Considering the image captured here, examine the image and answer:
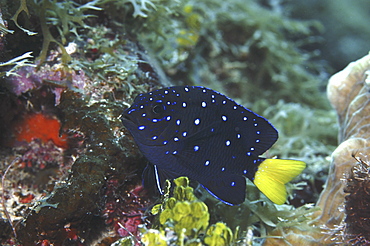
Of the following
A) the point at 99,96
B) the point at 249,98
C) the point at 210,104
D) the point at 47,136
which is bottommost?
the point at 249,98

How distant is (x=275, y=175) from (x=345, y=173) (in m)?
0.75

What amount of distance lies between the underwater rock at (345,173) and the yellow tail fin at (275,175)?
1.79 ft

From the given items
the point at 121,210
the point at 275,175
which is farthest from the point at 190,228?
the point at 121,210

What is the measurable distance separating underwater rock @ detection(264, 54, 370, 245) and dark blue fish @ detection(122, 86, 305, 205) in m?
0.72

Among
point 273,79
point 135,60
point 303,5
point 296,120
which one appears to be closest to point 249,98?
point 273,79

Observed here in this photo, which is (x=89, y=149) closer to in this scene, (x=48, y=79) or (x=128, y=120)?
(x=128, y=120)

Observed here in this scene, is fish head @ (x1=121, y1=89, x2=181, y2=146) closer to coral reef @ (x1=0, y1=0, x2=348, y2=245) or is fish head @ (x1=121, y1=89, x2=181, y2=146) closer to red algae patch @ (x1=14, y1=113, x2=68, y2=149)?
coral reef @ (x1=0, y1=0, x2=348, y2=245)

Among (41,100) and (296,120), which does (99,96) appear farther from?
(296,120)

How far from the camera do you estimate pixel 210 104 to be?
2.27 meters

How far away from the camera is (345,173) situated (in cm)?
261

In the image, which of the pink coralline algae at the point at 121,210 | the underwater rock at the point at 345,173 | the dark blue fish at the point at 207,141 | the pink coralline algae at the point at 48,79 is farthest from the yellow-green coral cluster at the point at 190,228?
the pink coralline algae at the point at 48,79

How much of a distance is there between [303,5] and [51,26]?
9.39 m

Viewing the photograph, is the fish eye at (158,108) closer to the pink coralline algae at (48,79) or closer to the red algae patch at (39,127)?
the pink coralline algae at (48,79)

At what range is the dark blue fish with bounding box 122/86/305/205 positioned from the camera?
2.14m
